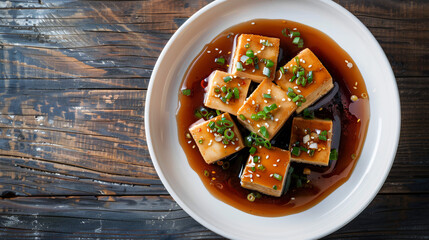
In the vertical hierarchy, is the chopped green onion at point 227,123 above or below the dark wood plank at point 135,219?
above

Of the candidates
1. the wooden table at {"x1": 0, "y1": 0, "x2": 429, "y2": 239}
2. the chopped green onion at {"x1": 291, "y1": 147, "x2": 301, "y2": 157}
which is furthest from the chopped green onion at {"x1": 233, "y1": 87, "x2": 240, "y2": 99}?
the wooden table at {"x1": 0, "y1": 0, "x2": 429, "y2": 239}

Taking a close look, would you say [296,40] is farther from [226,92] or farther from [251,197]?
[251,197]

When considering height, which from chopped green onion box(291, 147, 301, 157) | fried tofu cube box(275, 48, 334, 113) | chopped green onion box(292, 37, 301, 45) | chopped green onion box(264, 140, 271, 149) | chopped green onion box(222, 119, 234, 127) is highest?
chopped green onion box(292, 37, 301, 45)

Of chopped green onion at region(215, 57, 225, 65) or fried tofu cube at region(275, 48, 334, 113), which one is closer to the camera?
fried tofu cube at region(275, 48, 334, 113)

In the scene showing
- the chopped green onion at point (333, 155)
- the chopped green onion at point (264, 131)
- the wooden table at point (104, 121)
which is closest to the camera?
the chopped green onion at point (264, 131)

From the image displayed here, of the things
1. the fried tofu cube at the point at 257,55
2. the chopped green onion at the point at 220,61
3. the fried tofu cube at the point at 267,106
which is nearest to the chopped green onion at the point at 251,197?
the fried tofu cube at the point at 267,106

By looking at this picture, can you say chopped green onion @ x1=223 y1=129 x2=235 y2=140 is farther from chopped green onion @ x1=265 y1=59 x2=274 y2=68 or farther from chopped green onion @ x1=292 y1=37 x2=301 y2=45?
chopped green onion @ x1=292 y1=37 x2=301 y2=45

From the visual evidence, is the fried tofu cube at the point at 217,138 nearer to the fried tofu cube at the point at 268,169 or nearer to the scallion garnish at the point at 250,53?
the fried tofu cube at the point at 268,169

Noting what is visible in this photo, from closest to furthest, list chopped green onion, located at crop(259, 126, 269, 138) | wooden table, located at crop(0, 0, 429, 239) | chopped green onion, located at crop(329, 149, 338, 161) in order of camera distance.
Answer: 1. chopped green onion, located at crop(259, 126, 269, 138)
2. chopped green onion, located at crop(329, 149, 338, 161)
3. wooden table, located at crop(0, 0, 429, 239)
